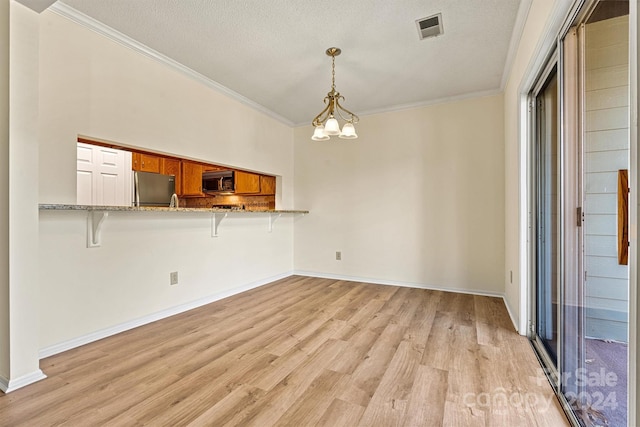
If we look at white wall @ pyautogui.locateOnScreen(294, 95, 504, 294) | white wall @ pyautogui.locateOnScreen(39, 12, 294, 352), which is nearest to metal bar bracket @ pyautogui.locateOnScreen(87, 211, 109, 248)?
white wall @ pyautogui.locateOnScreen(39, 12, 294, 352)

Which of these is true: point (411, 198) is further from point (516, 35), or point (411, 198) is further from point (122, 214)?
point (122, 214)

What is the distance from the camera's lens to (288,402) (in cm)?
158

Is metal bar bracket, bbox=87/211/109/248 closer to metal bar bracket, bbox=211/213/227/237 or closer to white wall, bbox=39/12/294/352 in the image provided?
white wall, bbox=39/12/294/352

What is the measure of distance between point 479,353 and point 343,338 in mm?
989

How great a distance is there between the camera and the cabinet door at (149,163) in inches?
159

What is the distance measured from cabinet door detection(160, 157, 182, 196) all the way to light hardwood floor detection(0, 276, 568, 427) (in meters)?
2.52

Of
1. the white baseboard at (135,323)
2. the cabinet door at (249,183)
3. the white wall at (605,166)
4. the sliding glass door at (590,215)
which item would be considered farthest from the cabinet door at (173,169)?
the white wall at (605,166)

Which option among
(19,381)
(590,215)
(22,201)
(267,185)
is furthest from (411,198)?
(19,381)

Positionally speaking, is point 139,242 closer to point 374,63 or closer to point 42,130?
point 42,130

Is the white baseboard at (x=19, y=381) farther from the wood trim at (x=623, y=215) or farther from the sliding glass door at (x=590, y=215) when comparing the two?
the wood trim at (x=623, y=215)

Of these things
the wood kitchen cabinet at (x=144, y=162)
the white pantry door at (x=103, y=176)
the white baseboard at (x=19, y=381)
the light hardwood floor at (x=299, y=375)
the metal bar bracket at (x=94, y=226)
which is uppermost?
the wood kitchen cabinet at (x=144, y=162)

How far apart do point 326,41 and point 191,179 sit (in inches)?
139

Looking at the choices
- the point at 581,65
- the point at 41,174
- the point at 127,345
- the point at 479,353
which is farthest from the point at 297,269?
the point at 581,65

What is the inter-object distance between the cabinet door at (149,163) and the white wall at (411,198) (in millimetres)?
2066
